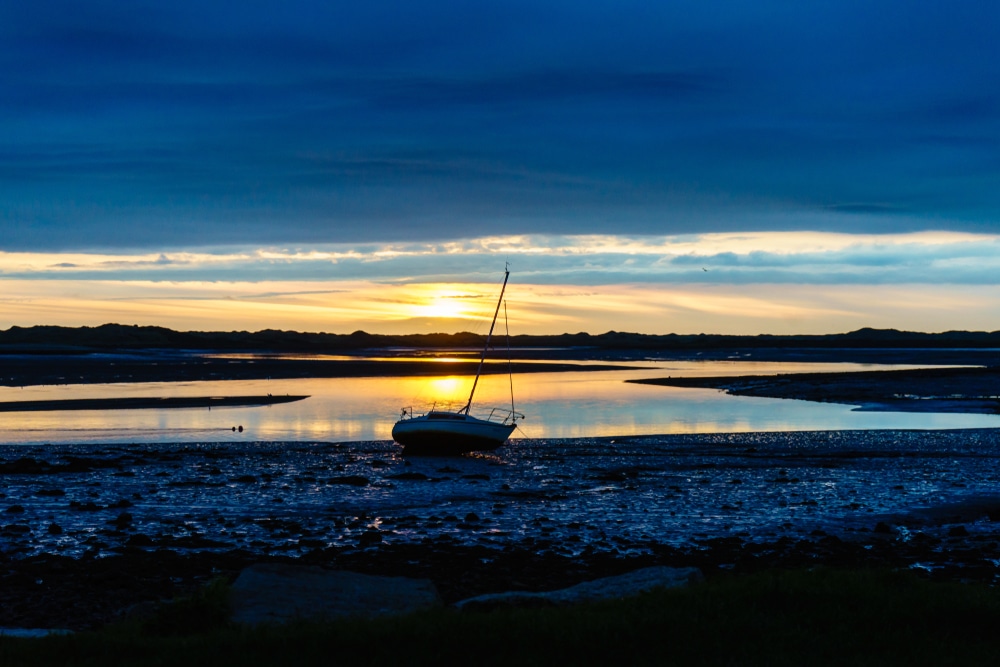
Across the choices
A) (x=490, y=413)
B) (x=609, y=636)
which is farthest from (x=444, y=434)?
(x=609, y=636)

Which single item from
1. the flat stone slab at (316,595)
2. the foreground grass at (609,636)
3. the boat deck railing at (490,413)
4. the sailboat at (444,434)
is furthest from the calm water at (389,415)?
the foreground grass at (609,636)

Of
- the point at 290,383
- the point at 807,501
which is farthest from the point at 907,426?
the point at 290,383

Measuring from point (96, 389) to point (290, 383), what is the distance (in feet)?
50.7

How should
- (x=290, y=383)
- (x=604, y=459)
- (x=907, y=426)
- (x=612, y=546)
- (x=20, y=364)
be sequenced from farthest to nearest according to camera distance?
(x=20, y=364), (x=290, y=383), (x=907, y=426), (x=604, y=459), (x=612, y=546)

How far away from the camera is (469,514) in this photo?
2239 centimetres

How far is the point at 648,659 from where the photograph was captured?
10719mm

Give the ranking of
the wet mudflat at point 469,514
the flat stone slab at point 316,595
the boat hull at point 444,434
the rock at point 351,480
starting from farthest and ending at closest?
the boat hull at point 444,434 → the rock at point 351,480 → the wet mudflat at point 469,514 → the flat stone slab at point 316,595

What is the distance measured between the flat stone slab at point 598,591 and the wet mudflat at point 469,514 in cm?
236

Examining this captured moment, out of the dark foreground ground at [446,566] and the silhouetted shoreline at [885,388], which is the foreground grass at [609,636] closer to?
the dark foreground ground at [446,566]

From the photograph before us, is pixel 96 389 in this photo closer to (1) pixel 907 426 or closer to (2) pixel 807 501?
(1) pixel 907 426

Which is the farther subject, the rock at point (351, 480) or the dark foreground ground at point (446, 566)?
the rock at point (351, 480)

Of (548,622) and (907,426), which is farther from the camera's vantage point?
(907,426)

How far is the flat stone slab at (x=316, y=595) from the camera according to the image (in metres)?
12.8

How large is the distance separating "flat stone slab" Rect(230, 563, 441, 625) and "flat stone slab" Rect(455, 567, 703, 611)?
0.71 m
